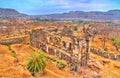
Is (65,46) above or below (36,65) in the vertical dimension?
below

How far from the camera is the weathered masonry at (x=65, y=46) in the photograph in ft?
223

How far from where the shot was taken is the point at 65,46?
76.8 meters

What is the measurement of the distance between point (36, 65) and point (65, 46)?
829 inches

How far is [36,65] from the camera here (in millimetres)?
56781

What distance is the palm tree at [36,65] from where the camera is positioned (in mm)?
56188

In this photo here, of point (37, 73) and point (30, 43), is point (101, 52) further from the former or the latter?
point (37, 73)

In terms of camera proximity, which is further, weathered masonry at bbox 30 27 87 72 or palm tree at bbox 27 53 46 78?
weathered masonry at bbox 30 27 87 72

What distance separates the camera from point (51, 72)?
197ft

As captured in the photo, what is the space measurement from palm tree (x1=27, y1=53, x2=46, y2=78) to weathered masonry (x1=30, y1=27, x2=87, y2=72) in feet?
35.4

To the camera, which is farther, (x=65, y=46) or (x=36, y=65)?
(x=65, y=46)

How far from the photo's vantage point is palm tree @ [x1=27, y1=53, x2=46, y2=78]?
56188 mm

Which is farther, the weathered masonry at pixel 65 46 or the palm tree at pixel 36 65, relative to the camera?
the weathered masonry at pixel 65 46

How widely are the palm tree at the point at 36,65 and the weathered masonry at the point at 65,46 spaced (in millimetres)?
10799

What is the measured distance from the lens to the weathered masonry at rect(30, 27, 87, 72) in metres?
67.9
